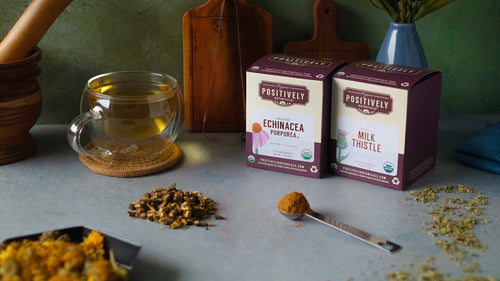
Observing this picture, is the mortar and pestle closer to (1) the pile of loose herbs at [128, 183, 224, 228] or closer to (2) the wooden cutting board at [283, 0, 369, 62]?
(1) the pile of loose herbs at [128, 183, 224, 228]

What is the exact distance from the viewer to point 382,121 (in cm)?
105

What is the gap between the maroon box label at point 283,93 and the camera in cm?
108

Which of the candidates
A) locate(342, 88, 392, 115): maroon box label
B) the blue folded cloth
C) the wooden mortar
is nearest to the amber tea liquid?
the wooden mortar

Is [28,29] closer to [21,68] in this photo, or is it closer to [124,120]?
[21,68]

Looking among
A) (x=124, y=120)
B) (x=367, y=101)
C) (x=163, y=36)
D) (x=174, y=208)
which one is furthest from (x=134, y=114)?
(x=367, y=101)

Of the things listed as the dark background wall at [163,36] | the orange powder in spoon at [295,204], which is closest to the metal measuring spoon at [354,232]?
the orange powder in spoon at [295,204]

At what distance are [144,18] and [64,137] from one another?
0.32m

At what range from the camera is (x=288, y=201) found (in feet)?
3.24

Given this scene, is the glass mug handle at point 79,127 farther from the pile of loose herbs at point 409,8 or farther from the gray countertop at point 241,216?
the pile of loose herbs at point 409,8

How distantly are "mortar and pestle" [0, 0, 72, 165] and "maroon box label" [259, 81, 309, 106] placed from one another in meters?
0.41

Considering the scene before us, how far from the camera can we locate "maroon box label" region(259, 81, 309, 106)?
1.08m

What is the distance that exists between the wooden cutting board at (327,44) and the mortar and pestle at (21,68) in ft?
1.66

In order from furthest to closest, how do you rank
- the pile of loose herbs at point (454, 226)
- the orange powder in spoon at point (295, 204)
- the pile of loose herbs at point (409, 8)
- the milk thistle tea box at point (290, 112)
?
the pile of loose herbs at point (409, 8) < the milk thistle tea box at point (290, 112) < the orange powder in spoon at point (295, 204) < the pile of loose herbs at point (454, 226)

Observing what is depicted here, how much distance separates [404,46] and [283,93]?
11.3 inches
